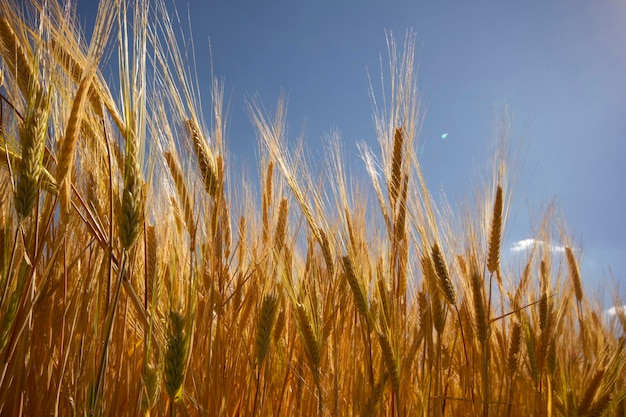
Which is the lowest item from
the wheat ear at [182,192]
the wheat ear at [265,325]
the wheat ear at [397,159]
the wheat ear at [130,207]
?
the wheat ear at [265,325]

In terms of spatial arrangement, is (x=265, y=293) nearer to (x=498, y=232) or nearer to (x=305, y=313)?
(x=305, y=313)

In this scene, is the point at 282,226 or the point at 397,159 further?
the point at 282,226

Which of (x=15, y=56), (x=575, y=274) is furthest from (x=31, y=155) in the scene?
(x=575, y=274)

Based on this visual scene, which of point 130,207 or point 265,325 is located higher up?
point 130,207

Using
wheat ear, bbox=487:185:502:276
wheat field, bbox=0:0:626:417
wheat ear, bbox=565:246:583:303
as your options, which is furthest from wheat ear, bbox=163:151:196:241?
wheat ear, bbox=565:246:583:303

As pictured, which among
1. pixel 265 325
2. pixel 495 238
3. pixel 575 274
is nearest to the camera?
pixel 265 325

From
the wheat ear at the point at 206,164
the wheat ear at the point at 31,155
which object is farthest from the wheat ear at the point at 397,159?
the wheat ear at the point at 31,155

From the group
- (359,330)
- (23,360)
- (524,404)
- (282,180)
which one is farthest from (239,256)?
(524,404)

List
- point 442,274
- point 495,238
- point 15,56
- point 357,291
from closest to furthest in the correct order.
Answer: point 15,56, point 357,291, point 442,274, point 495,238

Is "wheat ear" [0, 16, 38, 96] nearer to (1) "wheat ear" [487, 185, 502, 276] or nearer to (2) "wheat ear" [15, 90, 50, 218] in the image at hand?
(2) "wheat ear" [15, 90, 50, 218]

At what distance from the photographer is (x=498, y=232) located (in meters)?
2.06

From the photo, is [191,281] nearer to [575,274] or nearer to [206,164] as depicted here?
[206,164]

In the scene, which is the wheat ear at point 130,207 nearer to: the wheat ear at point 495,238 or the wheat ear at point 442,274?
the wheat ear at point 442,274

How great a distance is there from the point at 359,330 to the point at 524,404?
3.10 feet
